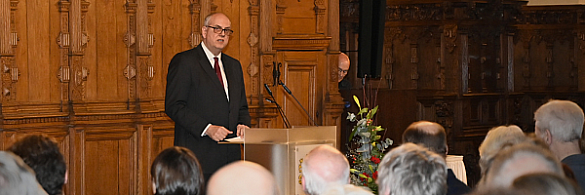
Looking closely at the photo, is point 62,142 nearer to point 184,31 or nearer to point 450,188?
point 184,31

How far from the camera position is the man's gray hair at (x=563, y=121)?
3.91 meters

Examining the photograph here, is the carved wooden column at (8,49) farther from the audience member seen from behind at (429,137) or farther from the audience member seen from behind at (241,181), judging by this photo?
the audience member seen from behind at (241,181)

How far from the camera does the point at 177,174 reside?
2.62 m

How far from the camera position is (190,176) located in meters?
2.63

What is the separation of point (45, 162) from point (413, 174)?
148 cm

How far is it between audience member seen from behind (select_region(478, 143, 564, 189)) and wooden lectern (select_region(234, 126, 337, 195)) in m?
1.40

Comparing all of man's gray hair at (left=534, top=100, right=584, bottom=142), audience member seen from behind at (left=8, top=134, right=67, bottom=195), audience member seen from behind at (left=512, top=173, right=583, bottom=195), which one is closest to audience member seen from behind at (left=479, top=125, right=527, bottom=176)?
man's gray hair at (left=534, top=100, right=584, bottom=142)

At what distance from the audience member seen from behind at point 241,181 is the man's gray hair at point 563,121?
227 cm

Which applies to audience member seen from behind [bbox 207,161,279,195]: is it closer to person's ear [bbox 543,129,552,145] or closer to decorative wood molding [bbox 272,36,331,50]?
person's ear [bbox 543,129,552,145]

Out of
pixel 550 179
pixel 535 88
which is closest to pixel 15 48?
pixel 550 179

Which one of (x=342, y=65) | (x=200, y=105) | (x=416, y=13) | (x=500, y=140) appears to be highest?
(x=416, y=13)

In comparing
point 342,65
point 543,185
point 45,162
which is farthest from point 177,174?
point 342,65

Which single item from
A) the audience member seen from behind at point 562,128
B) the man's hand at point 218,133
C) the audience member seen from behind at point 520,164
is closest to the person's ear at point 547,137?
the audience member seen from behind at point 562,128

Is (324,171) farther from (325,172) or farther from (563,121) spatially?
(563,121)
